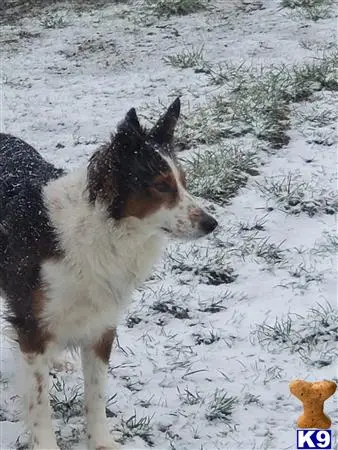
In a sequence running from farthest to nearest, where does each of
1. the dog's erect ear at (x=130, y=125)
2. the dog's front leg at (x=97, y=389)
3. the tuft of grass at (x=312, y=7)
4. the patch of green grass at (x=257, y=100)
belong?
the tuft of grass at (x=312, y=7), the patch of green grass at (x=257, y=100), the dog's front leg at (x=97, y=389), the dog's erect ear at (x=130, y=125)

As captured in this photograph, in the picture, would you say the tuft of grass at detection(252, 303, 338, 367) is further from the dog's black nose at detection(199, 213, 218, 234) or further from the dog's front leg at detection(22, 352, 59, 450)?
the dog's front leg at detection(22, 352, 59, 450)

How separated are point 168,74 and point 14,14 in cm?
346

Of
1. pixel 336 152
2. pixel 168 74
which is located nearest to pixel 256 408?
pixel 336 152

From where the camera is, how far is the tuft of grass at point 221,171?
6.11 meters

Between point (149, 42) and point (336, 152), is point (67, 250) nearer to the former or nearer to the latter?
point (336, 152)

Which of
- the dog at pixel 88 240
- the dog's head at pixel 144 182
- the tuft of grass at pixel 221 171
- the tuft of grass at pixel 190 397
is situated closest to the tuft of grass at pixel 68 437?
the dog at pixel 88 240

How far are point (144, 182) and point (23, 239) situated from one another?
679 millimetres

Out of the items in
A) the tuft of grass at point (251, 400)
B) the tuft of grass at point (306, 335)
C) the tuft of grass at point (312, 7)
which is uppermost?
the tuft of grass at point (251, 400)

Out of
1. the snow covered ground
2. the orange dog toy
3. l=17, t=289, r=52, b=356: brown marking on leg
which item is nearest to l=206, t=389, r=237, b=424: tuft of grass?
the snow covered ground

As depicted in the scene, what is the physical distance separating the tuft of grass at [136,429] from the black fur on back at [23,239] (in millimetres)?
776

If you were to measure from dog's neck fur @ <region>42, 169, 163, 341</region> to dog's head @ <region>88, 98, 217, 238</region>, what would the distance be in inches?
2.8

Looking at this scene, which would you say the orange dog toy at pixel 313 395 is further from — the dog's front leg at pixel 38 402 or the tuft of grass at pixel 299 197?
the tuft of grass at pixel 299 197

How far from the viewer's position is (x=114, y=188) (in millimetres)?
3436

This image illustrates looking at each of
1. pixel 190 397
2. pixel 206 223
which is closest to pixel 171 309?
pixel 190 397
